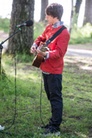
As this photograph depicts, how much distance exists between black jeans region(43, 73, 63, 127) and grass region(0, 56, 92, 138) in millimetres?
237

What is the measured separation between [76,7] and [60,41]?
62.6 feet

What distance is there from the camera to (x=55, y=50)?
4.10 meters

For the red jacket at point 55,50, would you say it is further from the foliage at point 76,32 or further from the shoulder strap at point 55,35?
the foliage at point 76,32

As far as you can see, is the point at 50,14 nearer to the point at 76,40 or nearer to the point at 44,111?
the point at 44,111

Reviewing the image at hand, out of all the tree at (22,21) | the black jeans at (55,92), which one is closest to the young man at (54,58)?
the black jeans at (55,92)

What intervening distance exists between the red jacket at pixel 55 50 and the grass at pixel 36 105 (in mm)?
872

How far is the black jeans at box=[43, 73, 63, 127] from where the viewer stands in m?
4.31

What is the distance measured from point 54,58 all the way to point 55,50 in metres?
0.10

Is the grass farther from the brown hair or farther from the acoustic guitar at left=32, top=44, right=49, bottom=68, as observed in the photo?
the brown hair

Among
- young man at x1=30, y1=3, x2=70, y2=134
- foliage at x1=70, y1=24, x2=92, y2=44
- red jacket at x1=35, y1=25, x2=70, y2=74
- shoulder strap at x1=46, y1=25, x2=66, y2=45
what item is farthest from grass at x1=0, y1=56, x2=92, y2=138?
foliage at x1=70, y1=24, x2=92, y2=44

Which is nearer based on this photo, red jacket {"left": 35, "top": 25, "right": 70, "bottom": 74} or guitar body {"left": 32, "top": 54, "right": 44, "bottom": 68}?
red jacket {"left": 35, "top": 25, "right": 70, "bottom": 74}

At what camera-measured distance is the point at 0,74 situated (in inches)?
257

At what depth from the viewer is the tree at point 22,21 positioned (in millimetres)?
9539

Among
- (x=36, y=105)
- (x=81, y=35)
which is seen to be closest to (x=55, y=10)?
(x=36, y=105)
